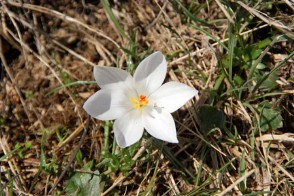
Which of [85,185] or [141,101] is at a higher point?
[141,101]

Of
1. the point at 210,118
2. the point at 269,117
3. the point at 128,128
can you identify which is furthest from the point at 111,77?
the point at 269,117

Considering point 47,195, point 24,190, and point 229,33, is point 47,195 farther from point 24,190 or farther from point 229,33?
point 229,33

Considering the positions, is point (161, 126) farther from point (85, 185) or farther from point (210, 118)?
point (85, 185)

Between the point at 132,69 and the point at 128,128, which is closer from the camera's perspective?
the point at 128,128

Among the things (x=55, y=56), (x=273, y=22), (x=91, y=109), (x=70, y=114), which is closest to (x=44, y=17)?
(x=55, y=56)

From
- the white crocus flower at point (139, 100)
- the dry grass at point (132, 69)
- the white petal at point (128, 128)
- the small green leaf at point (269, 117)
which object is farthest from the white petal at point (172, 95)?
the small green leaf at point (269, 117)

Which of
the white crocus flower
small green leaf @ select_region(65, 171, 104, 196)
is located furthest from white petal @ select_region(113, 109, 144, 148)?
small green leaf @ select_region(65, 171, 104, 196)

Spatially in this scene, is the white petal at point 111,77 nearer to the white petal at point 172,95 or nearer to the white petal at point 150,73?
the white petal at point 150,73
